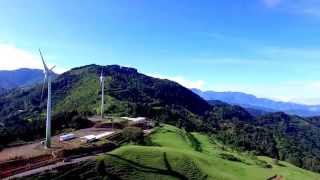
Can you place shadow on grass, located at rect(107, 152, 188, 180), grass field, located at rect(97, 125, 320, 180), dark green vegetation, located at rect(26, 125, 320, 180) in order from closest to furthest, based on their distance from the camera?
A: dark green vegetation, located at rect(26, 125, 320, 180), grass field, located at rect(97, 125, 320, 180), shadow on grass, located at rect(107, 152, 188, 180)

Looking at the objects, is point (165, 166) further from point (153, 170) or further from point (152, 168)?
point (153, 170)

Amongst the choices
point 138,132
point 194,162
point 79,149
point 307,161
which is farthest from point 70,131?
point 307,161

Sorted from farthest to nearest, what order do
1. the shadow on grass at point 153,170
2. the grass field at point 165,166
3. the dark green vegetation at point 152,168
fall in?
the shadow on grass at point 153,170
the grass field at point 165,166
the dark green vegetation at point 152,168

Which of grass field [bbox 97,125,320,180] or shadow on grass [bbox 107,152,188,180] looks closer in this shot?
grass field [bbox 97,125,320,180]

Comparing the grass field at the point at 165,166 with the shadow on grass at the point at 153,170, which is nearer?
the grass field at the point at 165,166

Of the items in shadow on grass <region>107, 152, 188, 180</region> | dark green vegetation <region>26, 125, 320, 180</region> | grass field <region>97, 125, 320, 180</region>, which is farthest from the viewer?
shadow on grass <region>107, 152, 188, 180</region>

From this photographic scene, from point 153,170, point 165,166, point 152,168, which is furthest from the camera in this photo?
point 165,166

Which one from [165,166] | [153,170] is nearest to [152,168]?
[153,170]

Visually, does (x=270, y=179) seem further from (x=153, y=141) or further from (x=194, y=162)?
(x=153, y=141)

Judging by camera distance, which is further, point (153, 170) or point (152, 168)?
point (152, 168)

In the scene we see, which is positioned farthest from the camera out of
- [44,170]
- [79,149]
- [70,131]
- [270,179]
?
[70,131]

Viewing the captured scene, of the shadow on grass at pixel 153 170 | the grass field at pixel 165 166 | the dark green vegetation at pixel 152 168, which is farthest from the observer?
the shadow on grass at pixel 153 170
